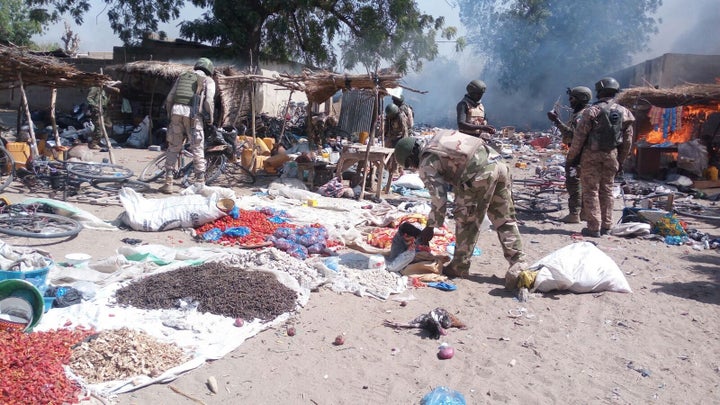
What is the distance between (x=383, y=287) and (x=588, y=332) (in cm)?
170

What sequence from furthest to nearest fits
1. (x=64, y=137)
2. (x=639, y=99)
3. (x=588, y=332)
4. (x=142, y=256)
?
(x=64, y=137), (x=639, y=99), (x=142, y=256), (x=588, y=332)

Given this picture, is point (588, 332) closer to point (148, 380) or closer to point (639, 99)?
point (148, 380)

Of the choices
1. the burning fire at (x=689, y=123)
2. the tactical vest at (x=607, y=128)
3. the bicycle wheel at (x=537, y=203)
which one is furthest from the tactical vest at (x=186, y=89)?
the burning fire at (x=689, y=123)

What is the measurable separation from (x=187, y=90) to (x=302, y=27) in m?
11.4

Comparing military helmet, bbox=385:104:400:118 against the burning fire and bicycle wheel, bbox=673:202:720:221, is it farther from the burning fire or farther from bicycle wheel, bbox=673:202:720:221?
the burning fire

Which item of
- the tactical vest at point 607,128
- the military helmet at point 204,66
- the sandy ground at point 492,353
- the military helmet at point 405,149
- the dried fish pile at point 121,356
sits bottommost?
the sandy ground at point 492,353

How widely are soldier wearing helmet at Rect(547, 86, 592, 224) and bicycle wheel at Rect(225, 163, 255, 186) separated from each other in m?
5.59

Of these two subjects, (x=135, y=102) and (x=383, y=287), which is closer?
(x=383, y=287)

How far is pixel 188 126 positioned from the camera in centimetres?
859

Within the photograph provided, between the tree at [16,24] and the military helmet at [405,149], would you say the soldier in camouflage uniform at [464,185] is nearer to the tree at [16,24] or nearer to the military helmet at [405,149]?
the military helmet at [405,149]

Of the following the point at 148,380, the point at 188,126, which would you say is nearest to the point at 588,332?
the point at 148,380

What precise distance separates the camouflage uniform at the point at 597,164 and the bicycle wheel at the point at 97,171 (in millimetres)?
6684

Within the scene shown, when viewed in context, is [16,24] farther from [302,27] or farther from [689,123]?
[689,123]

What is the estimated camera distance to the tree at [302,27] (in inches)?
707
